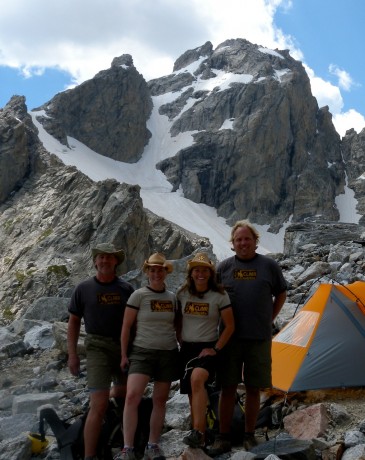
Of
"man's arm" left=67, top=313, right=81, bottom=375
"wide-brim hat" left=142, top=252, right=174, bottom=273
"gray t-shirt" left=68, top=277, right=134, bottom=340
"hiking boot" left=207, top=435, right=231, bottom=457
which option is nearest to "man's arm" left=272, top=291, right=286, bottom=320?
"wide-brim hat" left=142, top=252, right=174, bottom=273

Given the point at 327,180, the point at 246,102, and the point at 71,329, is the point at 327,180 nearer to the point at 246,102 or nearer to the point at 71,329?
the point at 246,102

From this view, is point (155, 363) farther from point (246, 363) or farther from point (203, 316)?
point (246, 363)

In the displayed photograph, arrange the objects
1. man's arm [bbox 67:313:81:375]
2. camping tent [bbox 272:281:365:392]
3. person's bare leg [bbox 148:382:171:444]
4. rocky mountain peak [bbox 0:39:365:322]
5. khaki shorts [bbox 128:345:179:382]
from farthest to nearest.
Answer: rocky mountain peak [bbox 0:39:365:322]
camping tent [bbox 272:281:365:392]
man's arm [bbox 67:313:81:375]
khaki shorts [bbox 128:345:179:382]
person's bare leg [bbox 148:382:171:444]

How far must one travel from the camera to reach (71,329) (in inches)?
235

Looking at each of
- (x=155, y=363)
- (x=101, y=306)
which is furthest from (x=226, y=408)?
(x=101, y=306)

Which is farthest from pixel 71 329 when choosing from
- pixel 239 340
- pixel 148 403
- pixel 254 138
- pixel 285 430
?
pixel 254 138

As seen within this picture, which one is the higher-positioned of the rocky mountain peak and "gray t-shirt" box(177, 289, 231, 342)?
the rocky mountain peak

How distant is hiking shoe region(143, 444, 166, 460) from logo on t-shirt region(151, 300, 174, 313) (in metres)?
1.33

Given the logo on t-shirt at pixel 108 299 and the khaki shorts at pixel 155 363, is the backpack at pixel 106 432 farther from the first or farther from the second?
the logo on t-shirt at pixel 108 299

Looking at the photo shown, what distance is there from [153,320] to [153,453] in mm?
1287

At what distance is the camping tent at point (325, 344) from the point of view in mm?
7375

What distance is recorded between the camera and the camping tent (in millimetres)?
7375

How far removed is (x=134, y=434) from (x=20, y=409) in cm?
314

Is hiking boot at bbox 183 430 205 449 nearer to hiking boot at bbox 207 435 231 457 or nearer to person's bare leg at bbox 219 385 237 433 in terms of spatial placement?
hiking boot at bbox 207 435 231 457
